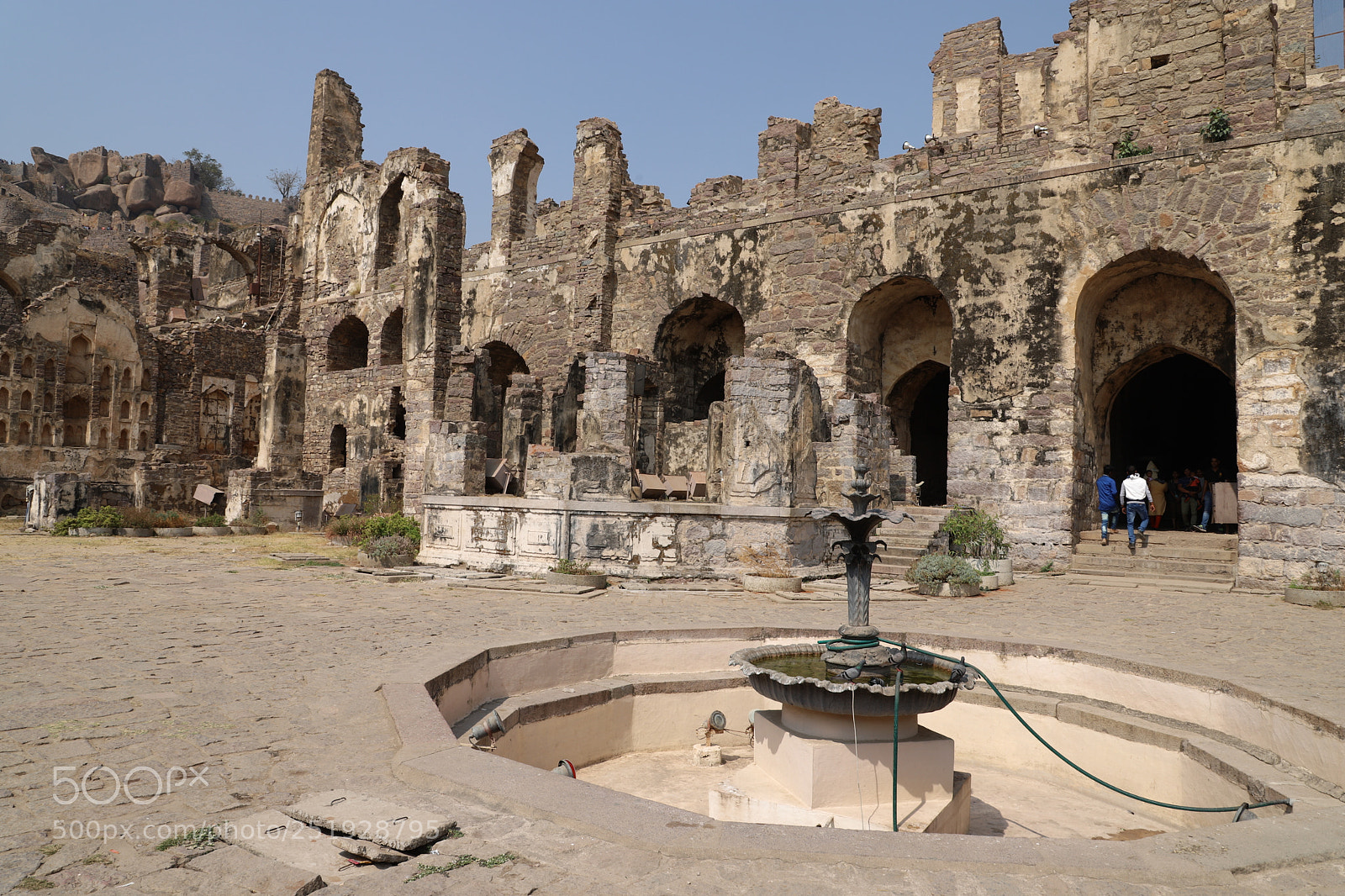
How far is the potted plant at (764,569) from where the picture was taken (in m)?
10.1

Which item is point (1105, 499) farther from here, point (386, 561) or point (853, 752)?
point (386, 561)

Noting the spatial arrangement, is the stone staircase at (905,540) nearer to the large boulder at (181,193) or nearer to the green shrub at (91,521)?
the green shrub at (91,521)

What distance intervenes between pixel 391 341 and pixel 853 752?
20.9m

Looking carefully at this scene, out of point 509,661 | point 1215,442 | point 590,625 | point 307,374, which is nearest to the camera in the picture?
point 509,661

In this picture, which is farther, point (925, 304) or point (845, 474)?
point (925, 304)

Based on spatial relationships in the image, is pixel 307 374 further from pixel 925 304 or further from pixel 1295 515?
pixel 1295 515

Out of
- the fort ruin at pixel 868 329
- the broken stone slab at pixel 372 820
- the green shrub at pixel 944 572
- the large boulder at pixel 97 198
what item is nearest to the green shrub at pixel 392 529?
the fort ruin at pixel 868 329

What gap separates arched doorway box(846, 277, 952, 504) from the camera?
15.3 metres

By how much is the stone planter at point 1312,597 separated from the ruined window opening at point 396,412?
18107mm

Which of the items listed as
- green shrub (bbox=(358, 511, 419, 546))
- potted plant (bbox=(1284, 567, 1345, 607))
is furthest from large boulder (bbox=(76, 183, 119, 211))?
potted plant (bbox=(1284, 567, 1345, 607))

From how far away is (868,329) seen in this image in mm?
15828

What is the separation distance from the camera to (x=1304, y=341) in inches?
449

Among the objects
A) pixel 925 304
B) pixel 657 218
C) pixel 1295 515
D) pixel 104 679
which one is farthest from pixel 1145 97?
pixel 104 679

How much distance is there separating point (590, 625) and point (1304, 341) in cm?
1025
